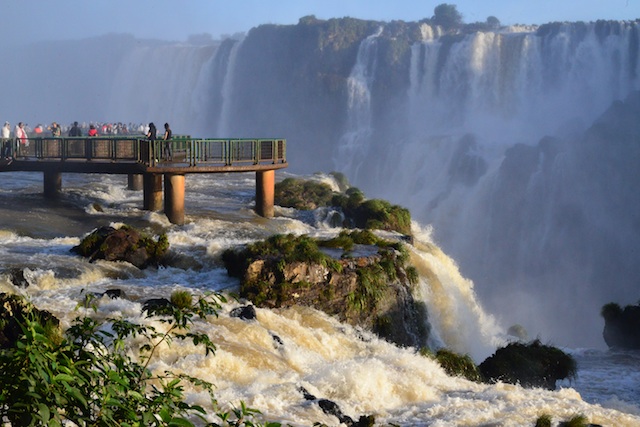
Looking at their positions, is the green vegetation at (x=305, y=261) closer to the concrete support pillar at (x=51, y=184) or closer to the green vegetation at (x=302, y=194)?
the green vegetation at (x=302, y=194)

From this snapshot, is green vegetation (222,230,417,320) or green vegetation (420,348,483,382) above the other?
green vegetation (222,230,417,320)

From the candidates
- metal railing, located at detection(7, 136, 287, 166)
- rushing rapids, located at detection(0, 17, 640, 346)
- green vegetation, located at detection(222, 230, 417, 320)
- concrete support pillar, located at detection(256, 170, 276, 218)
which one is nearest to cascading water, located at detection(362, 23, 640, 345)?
rushing rapids, located at detection(0, 17, 640, 346)

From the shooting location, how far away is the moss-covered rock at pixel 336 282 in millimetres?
18219

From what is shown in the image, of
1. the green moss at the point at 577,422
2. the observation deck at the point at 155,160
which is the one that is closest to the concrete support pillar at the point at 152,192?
the observation deck at the point at 155,160

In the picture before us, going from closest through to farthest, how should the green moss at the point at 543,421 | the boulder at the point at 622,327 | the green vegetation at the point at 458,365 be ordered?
the green moss at the point at 543,421 → the green vegetation at the point at 458,365 → the boulder at the point at 622,327

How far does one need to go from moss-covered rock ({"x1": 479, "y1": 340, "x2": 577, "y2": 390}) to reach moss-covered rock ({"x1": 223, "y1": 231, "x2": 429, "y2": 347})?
2147 mm

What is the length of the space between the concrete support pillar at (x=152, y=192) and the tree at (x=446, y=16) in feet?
254

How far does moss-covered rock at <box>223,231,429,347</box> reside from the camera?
59.8 feet

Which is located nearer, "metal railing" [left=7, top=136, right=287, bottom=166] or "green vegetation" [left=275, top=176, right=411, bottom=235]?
"metal railing" [left=7, top=136, right=287, bottom=166]

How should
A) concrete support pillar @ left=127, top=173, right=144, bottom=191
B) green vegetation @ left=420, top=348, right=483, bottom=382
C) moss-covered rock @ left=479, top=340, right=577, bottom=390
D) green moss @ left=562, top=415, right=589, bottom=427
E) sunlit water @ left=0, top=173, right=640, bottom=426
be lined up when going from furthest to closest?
concrete support pillar @ left=127, top=173, right=144, bottom=191, moss-covered rock @ left=479, top=340, right=577, bottom=390, green vegetation @ left=420, top=348, right=483, bottom=382, sunlit water @ left=0, top=173, right=640, bottom=426, green moss @ left=562, top=415, right=589, bottom=427

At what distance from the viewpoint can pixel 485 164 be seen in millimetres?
59531

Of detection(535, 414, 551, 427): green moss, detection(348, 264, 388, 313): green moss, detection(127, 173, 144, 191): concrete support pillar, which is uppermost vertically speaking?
detection(127, 173, 144, 191): concrete support pillar

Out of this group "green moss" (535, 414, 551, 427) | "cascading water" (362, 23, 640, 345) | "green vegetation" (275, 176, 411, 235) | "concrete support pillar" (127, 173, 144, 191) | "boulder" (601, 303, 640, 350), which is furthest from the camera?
"cascading water" (362, 23, 640, 345)

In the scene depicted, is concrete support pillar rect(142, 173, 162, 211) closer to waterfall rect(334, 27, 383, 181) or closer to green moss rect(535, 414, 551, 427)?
green moss rect(535, 414, 551, 427)
